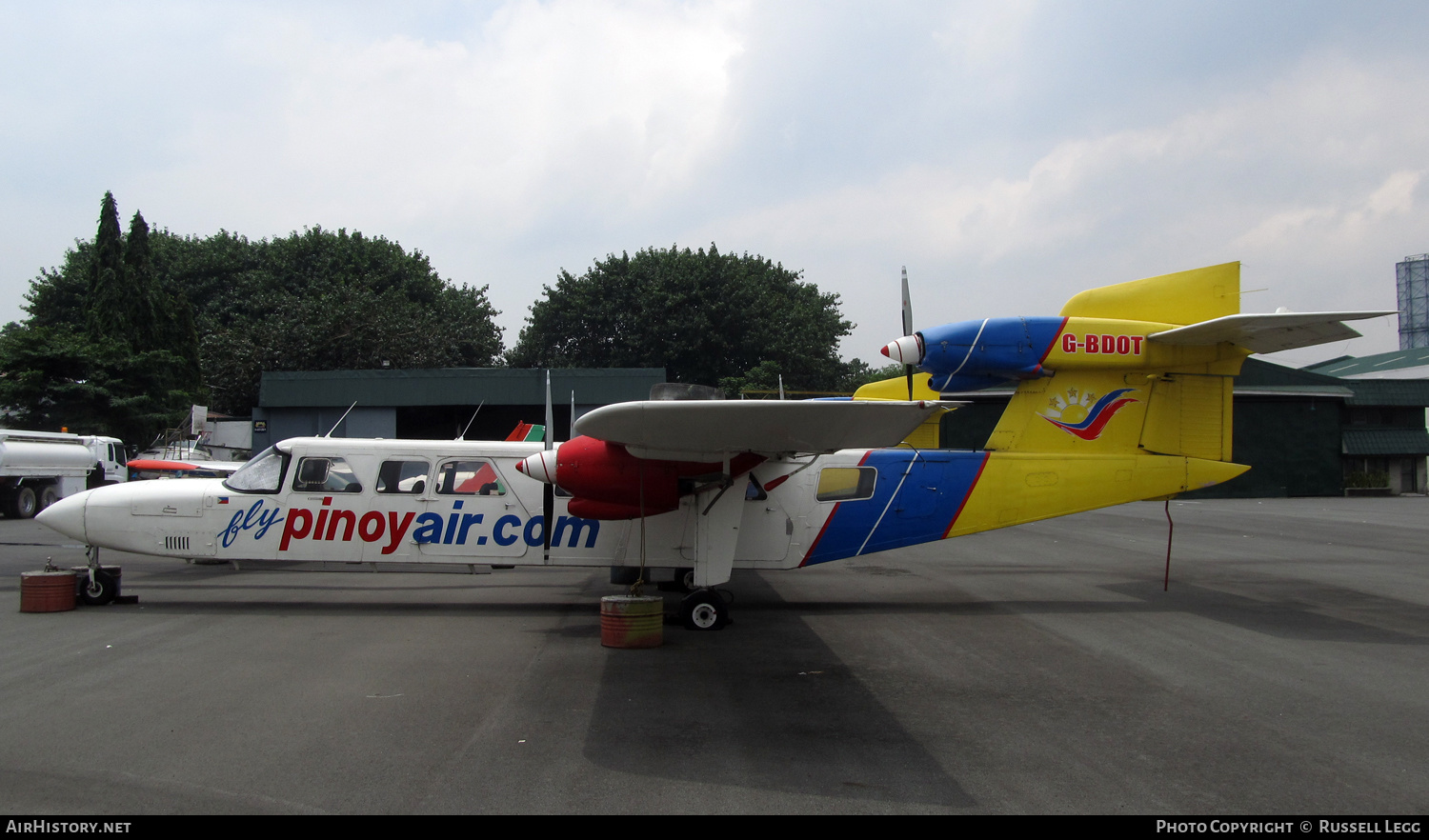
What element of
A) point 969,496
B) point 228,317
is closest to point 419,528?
point 969,496

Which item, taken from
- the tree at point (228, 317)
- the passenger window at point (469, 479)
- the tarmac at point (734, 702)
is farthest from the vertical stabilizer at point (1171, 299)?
the tree at point (228, 317)

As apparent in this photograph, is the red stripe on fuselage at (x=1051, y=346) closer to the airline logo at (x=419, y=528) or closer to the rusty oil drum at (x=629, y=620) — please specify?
the rusty oil drum at (x=629, y=620)

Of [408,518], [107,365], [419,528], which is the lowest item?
[419,528]

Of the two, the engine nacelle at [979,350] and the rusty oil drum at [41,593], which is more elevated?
the engine nacelle at [979,350]

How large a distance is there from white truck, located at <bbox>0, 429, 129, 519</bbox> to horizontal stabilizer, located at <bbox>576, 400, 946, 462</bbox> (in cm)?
2360

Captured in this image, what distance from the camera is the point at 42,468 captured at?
75.5ft

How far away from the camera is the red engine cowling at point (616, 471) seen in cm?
805

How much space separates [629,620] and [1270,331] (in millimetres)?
7315

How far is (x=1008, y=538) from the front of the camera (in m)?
18.9

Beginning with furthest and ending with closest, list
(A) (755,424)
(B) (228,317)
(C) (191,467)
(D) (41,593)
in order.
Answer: (B) (228,317) < (C) (191,467) < (D) (41,593) < (A) (755,424)

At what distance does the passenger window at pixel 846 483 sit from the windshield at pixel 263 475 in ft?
20.7

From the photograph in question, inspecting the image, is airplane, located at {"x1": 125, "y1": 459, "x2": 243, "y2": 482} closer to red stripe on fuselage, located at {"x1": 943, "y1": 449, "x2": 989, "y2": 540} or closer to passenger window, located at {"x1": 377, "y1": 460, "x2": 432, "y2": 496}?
passenger window, located at {"x1": 377, "y1": 460, "x2": 432, "y2": 496}

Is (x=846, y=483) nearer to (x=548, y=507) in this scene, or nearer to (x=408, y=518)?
(x=548, y=507)

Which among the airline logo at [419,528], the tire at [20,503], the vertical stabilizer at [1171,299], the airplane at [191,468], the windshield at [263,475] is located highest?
the vertical stabilizer at [1171,299]
